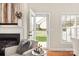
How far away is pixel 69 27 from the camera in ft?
7.87

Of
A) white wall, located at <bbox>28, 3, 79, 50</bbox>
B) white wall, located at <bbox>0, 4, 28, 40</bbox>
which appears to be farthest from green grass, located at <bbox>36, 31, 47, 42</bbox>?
white wall, located at <bbox>0, 4, 28, 40</bbox>

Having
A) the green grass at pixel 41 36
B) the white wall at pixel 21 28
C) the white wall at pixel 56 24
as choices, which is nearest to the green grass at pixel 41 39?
the green grass at pixel 41 36

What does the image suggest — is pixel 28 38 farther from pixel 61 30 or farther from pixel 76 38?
pixel 76 38

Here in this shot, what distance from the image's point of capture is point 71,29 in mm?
2400

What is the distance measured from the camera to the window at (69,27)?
2321mm

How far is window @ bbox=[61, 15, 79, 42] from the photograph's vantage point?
2.32 metres

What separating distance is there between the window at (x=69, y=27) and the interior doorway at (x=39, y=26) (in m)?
0.32

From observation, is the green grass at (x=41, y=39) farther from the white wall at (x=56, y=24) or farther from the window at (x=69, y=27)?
the window at (x=69, y=27)

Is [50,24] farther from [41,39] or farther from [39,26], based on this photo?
[41,39]

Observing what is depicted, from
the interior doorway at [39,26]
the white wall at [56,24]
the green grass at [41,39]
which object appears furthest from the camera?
the white wall at [56,24]

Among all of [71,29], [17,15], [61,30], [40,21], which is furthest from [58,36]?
[17,15]

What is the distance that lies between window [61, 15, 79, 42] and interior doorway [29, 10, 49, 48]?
12.4 inches

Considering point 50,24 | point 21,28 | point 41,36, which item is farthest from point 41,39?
point 21,28

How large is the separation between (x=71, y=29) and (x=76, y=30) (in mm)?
98
